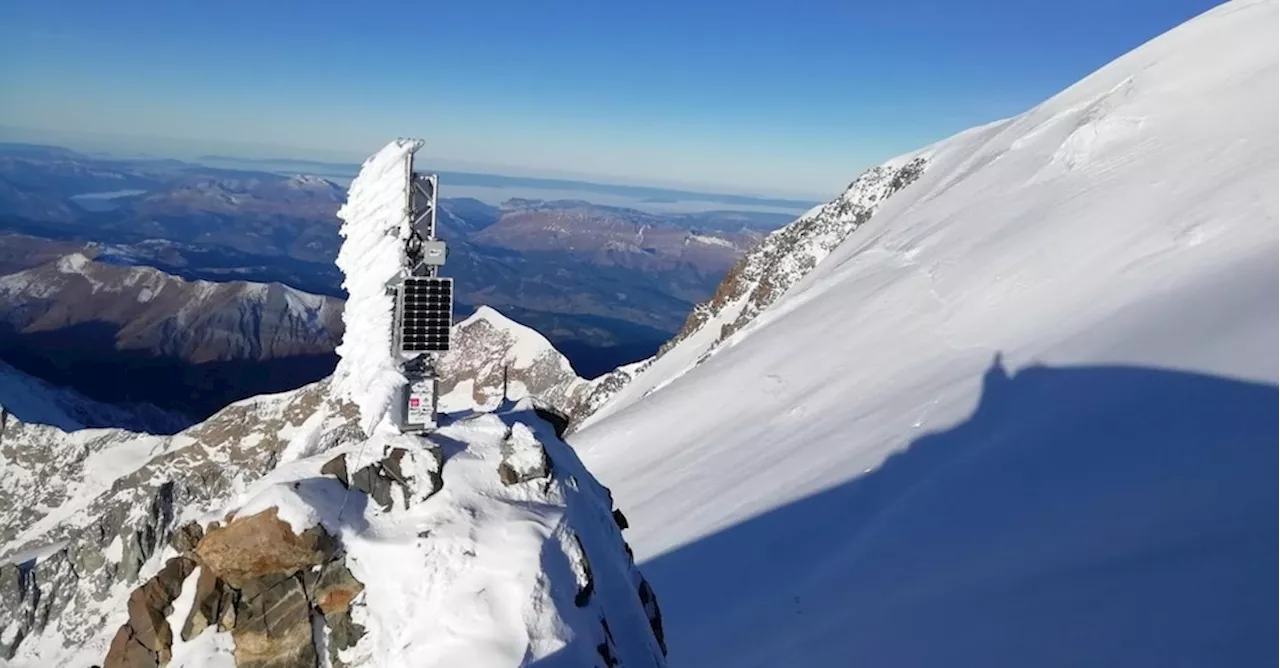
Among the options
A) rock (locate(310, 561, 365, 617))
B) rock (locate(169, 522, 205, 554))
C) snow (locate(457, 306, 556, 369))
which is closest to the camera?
rock (locate(310, 561, 365, 617))

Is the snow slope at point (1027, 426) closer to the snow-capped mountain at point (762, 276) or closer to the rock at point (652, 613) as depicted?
the rock at point (652, 613)

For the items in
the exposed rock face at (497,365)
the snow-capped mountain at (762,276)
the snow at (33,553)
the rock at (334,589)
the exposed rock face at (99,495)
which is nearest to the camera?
the rock at (334,589)

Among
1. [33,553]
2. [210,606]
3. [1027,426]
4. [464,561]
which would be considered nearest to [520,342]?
[33,553]

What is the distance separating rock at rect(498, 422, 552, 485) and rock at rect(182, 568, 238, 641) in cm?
448

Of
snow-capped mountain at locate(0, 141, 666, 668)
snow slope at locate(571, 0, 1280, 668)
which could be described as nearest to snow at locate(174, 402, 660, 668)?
snow-capped mountain at locate(0, 141, 666, 668)

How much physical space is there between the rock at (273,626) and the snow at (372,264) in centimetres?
331

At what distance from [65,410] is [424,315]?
188 metres

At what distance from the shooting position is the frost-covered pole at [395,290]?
564 inches

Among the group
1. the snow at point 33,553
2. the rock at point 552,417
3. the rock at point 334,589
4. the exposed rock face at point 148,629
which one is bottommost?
the snow at point 33,553

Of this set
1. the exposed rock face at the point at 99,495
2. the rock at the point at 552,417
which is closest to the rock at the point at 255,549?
the rock at the point at 552,417

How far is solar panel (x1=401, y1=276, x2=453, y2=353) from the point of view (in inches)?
565

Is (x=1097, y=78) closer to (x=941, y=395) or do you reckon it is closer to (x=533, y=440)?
(x=941, y=395)

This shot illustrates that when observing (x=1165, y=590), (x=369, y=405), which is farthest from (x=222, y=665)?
(x=1165, y=590)

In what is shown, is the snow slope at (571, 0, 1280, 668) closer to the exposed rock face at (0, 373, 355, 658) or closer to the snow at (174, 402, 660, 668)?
the snow at (174, 402, 660, 668)
